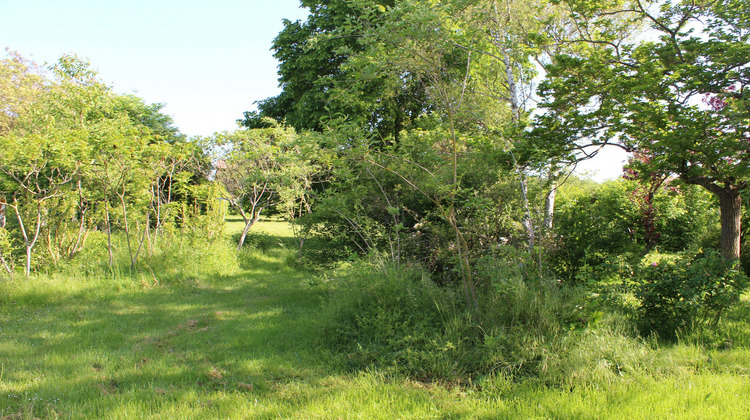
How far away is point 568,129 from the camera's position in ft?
24.0

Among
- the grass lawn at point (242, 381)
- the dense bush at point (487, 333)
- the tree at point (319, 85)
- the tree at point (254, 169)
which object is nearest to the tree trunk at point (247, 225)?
the tree at point (254, 169)

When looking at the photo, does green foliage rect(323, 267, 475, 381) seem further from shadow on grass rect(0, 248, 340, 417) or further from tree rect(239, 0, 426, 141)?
tree rect(239, 0, 426, 141)

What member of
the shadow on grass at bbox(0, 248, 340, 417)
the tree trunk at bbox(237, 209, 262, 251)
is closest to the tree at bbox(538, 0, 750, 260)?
the shadow on grass at bbox(0, 248, 340, 417)

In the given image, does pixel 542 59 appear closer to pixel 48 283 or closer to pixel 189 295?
pixel 189 295

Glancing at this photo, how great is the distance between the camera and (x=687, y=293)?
14.3 ft

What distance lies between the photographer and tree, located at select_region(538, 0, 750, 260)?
5926 millimetres

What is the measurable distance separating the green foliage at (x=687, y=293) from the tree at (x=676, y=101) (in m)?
1.96

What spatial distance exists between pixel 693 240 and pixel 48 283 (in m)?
12.9

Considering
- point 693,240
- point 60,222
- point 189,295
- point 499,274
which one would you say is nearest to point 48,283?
point 60,222

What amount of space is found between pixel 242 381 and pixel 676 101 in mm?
7183

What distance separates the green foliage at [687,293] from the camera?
14.4 feet

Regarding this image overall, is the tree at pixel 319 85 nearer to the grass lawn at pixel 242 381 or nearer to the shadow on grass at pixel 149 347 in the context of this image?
the shadow on grass at pixel 149 347

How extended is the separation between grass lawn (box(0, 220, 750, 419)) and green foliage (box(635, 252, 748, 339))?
47 cm

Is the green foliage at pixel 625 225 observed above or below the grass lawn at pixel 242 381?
above
